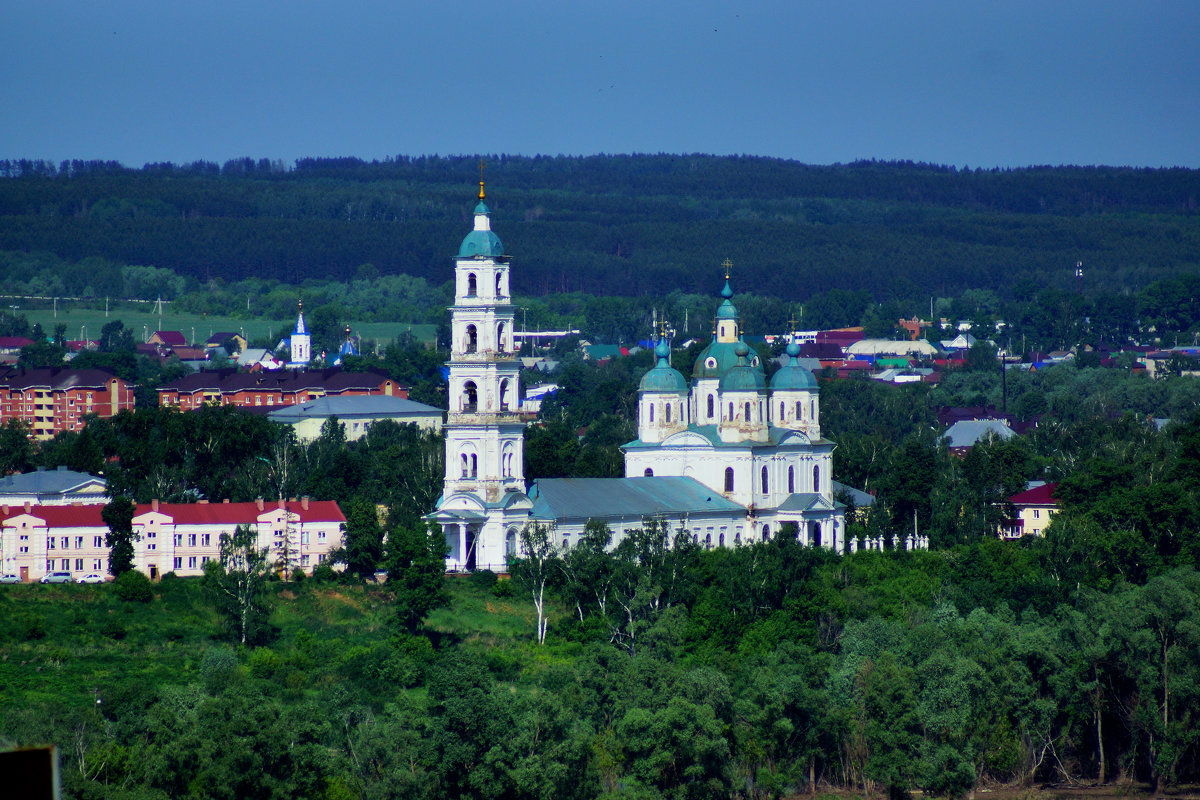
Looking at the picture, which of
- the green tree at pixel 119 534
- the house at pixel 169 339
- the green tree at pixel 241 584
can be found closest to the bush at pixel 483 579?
the green tree at pixel 241 584

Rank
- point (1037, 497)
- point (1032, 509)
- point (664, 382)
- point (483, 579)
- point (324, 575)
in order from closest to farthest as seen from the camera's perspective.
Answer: point (324, 575)
point (483, 579)
point (664, 382)
point (1032, 509)
point (1037, 497)

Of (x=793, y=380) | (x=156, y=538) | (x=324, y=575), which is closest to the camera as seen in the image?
(x=324, y=575)

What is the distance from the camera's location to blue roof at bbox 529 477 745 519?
62688mm

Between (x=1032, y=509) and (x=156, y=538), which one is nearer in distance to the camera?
(x=156, y=538)

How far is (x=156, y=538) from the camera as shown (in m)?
60.0

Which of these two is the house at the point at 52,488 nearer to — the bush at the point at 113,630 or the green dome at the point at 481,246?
the green dome at the point at 481,246

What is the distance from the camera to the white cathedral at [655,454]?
6156cm

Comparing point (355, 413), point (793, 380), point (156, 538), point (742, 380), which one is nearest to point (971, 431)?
point (355, 413)

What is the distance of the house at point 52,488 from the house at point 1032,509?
27988mm

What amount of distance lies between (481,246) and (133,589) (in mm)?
14406

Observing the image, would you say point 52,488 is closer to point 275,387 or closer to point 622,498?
point 622,498

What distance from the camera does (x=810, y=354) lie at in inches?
6565

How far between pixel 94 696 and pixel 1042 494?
3984cm

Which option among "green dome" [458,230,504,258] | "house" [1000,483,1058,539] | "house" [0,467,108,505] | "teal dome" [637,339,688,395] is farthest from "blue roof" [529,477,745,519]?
"house" [0,467,108,505]
